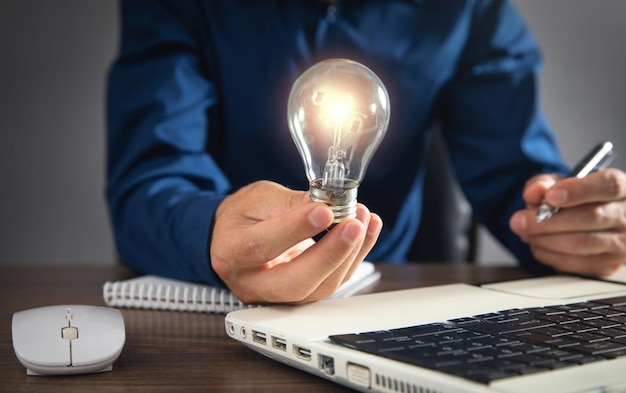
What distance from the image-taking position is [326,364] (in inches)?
18.4

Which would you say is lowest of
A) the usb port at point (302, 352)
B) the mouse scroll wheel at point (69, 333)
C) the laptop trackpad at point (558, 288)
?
the laptop trackpad at point (558, 288)

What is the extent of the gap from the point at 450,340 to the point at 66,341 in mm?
250

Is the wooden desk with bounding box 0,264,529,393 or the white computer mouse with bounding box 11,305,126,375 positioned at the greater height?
the white computer mouse with bounding box 11,305,126,375

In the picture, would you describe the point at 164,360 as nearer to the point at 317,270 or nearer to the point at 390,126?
the point at 317,270

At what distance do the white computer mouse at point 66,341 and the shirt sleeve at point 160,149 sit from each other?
0.55 ft

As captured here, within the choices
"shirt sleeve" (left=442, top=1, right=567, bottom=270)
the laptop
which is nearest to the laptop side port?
the laptop

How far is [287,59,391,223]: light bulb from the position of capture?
0.53 m

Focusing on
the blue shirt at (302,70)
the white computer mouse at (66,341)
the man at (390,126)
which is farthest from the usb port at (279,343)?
the blue shirt at (302,70)

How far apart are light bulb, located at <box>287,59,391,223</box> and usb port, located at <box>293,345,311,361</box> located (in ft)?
0.30

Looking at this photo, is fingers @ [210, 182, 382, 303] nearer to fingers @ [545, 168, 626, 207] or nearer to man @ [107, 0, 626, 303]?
man @ [107, 0, 626, 303]

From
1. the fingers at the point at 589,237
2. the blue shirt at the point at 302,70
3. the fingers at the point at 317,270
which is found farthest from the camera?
→ the blue shirt at the point at 302,70

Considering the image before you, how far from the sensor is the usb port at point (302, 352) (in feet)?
1.57

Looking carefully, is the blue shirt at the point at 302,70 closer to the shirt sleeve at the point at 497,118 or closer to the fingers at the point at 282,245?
the shirt sleeve at the point at 497,118

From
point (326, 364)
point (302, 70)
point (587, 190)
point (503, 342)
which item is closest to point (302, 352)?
point (326, 364)
